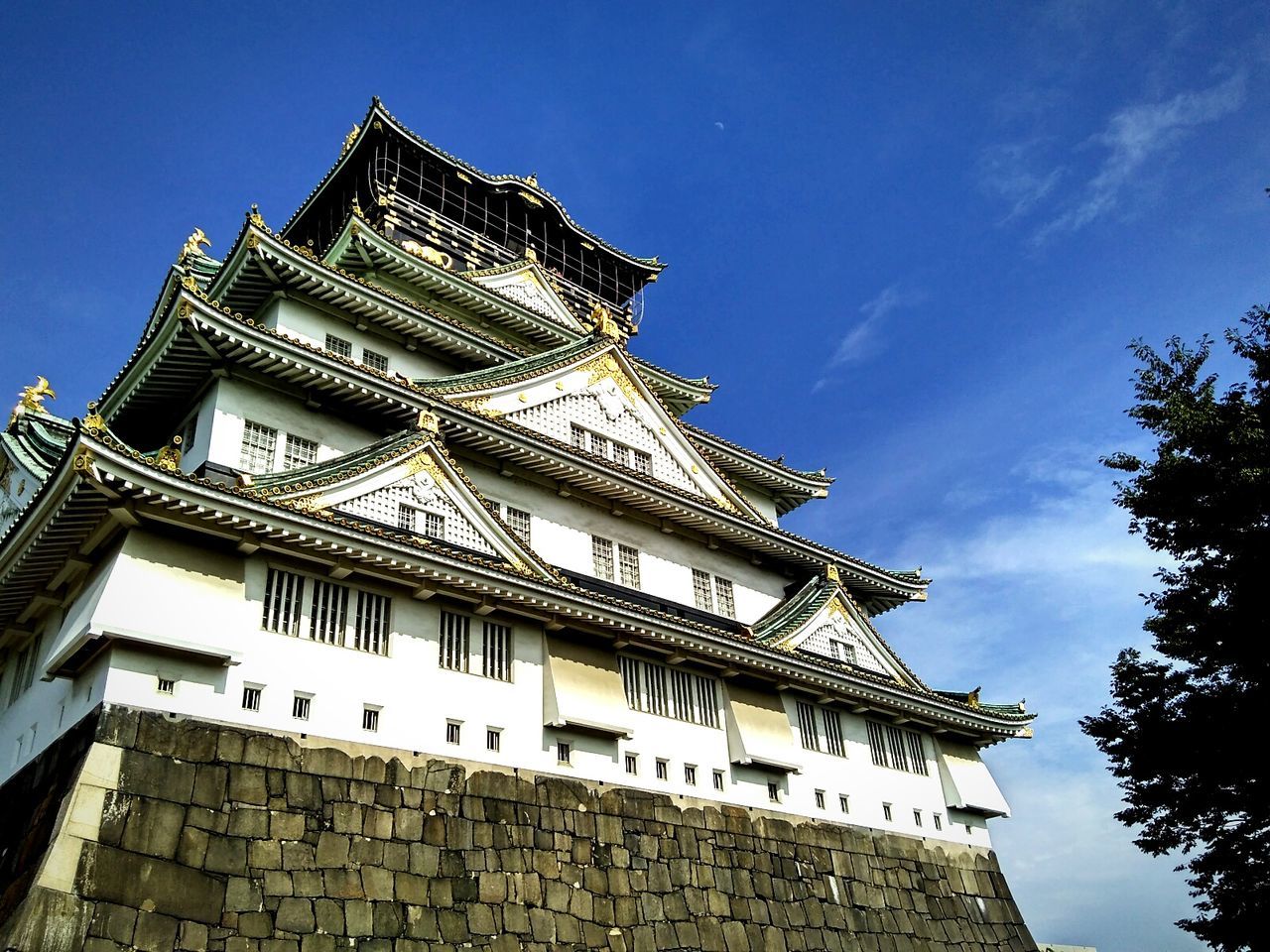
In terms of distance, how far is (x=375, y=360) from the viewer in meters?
25.5

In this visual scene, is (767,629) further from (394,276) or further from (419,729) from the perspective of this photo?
(394,276)

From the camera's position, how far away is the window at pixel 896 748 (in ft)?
86.5

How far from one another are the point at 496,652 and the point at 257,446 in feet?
22.2

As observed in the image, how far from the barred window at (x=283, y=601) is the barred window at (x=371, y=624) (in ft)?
3.59

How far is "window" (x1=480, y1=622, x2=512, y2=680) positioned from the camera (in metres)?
19.2

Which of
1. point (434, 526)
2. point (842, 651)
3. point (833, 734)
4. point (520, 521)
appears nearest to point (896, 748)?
point (833, 734)

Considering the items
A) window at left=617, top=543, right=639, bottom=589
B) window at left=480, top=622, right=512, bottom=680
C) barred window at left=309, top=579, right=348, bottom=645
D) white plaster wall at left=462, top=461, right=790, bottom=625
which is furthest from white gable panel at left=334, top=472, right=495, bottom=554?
window at left=617, top=543, right=639, bottom=589

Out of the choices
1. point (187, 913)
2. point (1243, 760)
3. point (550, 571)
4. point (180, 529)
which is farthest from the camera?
point (1243, 760)

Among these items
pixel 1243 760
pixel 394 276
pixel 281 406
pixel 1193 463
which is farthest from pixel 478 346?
pixel 1243 760

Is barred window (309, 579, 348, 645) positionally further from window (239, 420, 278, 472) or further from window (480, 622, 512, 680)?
window (239, 420, 278, 472)

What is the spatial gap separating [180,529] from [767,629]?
1496 cm

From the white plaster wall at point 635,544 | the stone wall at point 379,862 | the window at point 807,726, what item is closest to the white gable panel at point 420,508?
the white plaster wall at point 635,544

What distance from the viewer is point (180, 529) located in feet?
53.2

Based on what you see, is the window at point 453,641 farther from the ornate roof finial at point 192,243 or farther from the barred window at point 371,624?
the ornate roof finial at point 192,243
